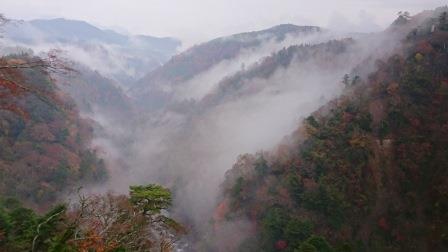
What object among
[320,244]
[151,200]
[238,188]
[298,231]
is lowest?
[238,188]

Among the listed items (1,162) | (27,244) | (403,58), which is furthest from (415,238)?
(1,162)

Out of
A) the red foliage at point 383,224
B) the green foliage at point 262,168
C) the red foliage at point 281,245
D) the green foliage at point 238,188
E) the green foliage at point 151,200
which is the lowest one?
the red foliage at point 383,224

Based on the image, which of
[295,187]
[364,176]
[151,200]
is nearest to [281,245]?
[295,187]

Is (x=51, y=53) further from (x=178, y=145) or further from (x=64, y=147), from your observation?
(x=178, y=145)

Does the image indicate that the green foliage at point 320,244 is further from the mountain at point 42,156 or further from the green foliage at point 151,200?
the mountain at point 42,156

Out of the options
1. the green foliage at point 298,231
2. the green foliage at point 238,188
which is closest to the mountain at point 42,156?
the green foliage at point 238,188

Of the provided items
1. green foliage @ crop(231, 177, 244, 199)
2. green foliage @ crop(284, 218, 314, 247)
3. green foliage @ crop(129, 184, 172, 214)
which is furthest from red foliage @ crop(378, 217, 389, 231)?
green foliage @ crop(129, 184, 172, 214)

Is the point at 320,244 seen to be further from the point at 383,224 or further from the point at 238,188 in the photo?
the point at 238,188

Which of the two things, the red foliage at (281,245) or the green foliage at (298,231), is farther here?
the red foliage at (281,245)

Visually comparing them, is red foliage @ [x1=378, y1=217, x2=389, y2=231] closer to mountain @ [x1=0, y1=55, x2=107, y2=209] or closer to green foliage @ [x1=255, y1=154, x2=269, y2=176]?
green foliage @ [x1=255, y1=154, x2=269, y2=176]
